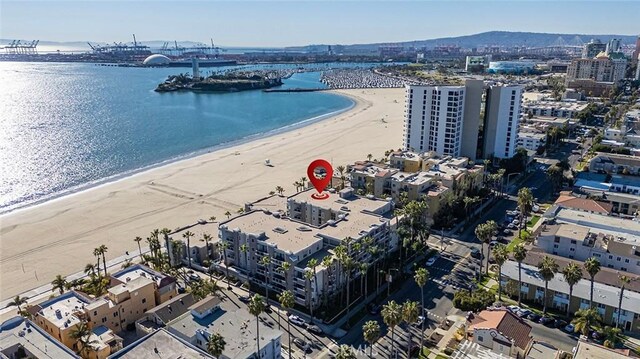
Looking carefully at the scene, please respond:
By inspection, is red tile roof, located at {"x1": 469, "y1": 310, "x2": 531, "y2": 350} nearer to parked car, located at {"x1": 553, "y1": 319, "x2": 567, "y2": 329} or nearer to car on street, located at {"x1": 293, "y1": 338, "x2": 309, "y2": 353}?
parked car, located at {"x1": 553, "y1": 319, "x2": 567, "y2": 329}

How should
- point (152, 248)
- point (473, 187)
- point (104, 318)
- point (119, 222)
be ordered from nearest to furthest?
point (104, 318) → point (152, 248) → point (119, 222) → point (473, 187)

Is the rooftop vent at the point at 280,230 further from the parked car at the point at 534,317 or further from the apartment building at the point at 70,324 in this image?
the parked car at the point at 534,317

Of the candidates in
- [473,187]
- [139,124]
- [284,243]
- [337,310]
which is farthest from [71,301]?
[139,124]

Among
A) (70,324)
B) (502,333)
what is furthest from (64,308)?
(502,333)

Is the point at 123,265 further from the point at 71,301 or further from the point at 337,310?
the point at 337,310

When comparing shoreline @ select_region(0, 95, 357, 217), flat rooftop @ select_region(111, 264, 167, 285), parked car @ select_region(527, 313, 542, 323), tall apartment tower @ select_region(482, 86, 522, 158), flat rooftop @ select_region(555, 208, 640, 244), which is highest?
tall apartment tower @ select_region(482, 86, 522, 158)

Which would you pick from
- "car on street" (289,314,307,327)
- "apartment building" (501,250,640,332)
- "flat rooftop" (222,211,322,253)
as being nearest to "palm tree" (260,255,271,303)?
"flat rooftop" (222,211,322,253)
